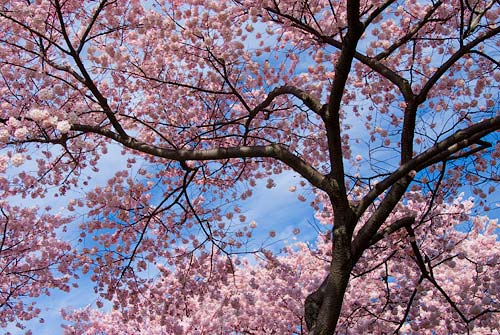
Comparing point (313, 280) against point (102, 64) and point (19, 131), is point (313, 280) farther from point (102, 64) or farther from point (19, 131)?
point (19, 131)

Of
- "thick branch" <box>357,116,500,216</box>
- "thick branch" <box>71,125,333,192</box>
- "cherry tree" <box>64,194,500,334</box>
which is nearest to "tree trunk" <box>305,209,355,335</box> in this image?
"thick branch" <box>357,116,500,216</box>

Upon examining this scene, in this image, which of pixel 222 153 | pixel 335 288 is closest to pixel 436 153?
pixel 335 288

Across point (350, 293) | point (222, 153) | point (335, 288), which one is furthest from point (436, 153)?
point (350, 293)

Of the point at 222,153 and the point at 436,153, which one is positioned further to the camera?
the point at 222,153

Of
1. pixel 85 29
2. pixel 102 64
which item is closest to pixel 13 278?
pixel 102 64

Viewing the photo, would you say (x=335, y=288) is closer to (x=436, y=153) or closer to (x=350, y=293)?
(x=436, y=153)

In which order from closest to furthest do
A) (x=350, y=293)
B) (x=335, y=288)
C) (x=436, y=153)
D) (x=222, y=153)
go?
(x=335, y=288)
(x=436, y=153)
(x=222, y=153)
(x=350, y=293)

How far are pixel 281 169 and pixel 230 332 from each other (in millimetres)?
5663

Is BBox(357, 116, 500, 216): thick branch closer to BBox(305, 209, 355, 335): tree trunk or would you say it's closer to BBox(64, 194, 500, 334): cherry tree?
BBox(305, 209, 355, 335): tree trunk

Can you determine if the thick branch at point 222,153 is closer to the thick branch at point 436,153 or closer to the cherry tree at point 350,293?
the thick branch at point 436,153

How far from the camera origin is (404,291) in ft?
33.1

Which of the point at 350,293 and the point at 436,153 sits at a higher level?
the point at 350,293

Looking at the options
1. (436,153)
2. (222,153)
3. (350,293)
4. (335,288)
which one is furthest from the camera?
(350,293)

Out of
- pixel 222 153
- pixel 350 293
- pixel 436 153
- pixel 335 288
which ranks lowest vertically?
pixel 335 288
